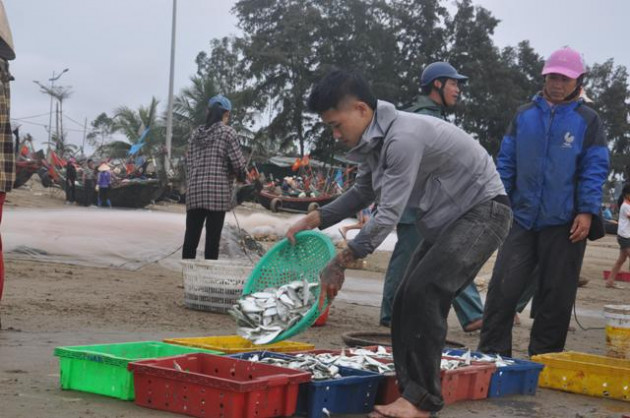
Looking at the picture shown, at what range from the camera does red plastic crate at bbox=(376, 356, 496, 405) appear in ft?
15.8

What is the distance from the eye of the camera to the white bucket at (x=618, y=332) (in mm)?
6723

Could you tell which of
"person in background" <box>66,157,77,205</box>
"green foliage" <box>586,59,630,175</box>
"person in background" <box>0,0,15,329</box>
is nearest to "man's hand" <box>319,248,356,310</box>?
"person in background" <box>0,0,15,329</box>

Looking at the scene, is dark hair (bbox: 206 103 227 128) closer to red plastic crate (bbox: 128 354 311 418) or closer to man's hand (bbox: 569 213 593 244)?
man's hand (bbox: 569 213 593 244)

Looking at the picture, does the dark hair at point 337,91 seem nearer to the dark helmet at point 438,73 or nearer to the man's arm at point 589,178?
the man's arm at point 589,178

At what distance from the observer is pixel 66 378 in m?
4.76

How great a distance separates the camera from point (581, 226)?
249 inches

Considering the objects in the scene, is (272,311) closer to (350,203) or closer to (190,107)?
(350,203)

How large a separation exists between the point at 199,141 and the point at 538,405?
501cm

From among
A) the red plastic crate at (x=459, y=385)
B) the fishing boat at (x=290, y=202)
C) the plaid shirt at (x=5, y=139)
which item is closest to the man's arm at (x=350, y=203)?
the red plastic crate at (x=459, y=385)

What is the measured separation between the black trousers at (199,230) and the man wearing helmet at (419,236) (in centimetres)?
209

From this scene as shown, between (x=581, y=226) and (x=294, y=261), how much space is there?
2.07 m

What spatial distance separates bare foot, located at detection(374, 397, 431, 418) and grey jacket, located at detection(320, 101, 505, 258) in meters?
0.75

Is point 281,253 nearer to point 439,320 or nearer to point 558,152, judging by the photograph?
point 439,320

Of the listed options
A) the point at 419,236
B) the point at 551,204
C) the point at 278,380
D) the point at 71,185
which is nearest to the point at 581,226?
the point at 551,204
